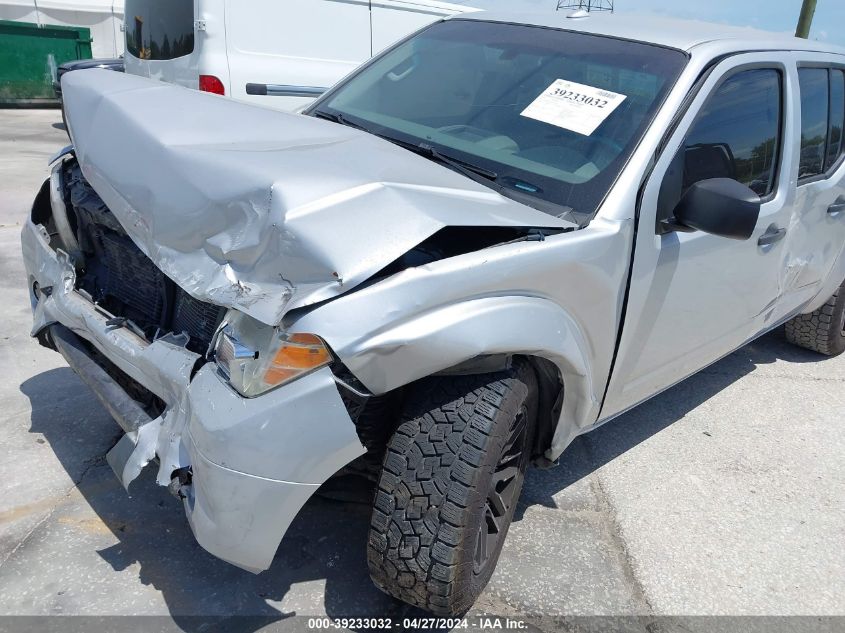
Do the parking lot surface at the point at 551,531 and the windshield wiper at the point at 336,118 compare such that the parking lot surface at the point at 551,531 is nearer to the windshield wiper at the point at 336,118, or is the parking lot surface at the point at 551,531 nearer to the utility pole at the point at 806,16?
the windshield wiper at the point at 336,118

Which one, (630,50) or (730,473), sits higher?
(630,50)

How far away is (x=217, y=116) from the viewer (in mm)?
2545

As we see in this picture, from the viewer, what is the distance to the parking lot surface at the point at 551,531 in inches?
93.7

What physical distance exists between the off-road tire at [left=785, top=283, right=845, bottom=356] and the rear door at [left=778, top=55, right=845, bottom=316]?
589 mm

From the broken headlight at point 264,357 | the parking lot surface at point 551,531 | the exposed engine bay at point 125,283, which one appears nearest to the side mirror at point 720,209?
the parking lot surface at point 551,531

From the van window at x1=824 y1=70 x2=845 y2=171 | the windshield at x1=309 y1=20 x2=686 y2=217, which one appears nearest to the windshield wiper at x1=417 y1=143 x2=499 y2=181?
the windshield at x1=309 y1=20 x2=686 y2=217

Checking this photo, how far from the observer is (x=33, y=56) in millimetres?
13945

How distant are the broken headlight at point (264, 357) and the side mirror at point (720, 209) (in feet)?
4.44

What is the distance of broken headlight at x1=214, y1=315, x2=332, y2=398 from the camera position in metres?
1.78

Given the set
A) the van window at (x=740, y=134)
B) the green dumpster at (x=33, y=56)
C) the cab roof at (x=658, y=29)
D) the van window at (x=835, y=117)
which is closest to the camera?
the van window at (x=740, y=134)

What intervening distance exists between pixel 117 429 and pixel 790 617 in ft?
8.98

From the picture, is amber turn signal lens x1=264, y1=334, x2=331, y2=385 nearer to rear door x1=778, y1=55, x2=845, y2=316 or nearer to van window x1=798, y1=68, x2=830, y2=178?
rear door x1=778, y1=55, x2=845, y2=316

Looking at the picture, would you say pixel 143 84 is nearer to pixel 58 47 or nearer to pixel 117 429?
pixel 117 429

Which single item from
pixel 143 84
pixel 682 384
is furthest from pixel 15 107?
pixel 682 384
